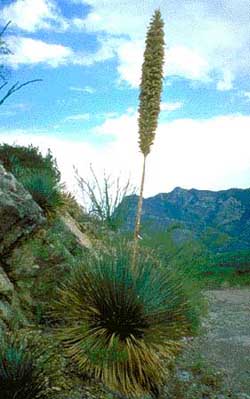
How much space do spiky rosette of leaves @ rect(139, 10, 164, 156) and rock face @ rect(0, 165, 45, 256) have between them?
4.92ft

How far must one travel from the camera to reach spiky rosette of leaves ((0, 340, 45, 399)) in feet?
13.6

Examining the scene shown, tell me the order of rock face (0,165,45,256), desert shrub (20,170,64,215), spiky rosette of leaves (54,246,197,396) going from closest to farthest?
spiky rosette of leaves (54,246,197,396)
rock face (0,165,45,256)
desert shrub (20,170,64,215)

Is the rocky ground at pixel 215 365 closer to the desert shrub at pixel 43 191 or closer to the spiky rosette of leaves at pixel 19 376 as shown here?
the spiky rosette of leaves at pixel 19 376

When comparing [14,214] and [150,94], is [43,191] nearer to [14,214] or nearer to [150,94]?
[14,214]

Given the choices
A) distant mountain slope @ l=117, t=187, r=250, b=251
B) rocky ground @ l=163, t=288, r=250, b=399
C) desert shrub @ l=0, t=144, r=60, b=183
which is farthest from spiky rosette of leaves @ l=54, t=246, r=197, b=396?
distant mountain slope @ l=117, t=187, r=250, b=251

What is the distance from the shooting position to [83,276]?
237 inches

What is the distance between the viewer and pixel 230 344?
818 cm

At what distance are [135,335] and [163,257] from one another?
2309 millimetres

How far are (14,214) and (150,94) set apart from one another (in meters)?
2.11

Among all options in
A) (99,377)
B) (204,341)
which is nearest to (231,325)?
(204,341)

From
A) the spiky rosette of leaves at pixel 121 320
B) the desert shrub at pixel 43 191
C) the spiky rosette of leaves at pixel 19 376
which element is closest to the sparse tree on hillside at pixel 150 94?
the spiky rosette of leaves at pixel 121 320

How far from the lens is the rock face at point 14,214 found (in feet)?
20.0

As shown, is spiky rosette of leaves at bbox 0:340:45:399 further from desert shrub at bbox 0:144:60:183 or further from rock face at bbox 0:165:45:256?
desert shrub at bbox 0:144:60:183

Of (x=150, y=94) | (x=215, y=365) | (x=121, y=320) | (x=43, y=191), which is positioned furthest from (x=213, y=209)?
(x=121, y=320)
